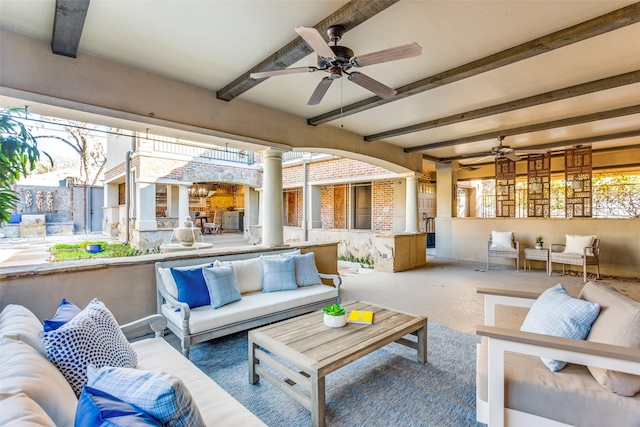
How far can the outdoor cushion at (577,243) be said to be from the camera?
19.7 feet

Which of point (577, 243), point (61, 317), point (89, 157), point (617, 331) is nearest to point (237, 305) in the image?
point (61, 317)

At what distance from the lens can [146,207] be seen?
8367mm

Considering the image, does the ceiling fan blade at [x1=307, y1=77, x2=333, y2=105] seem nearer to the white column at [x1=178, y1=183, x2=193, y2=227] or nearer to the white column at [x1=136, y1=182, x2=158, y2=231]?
the white column at [x1=136, y1=182, x2=158, y2=231]

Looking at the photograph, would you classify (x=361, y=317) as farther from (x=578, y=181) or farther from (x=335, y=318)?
(x=578, y=181)

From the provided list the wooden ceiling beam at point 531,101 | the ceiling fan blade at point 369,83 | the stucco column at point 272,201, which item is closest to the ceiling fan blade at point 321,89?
the ceiling fan blade at point 369,83

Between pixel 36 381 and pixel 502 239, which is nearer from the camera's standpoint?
pixel 36 381

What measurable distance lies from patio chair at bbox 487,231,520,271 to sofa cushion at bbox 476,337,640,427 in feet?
19.2

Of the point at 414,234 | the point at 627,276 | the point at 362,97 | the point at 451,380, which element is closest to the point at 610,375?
the point at 451,380

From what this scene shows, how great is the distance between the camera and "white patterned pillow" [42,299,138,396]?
1395 mm

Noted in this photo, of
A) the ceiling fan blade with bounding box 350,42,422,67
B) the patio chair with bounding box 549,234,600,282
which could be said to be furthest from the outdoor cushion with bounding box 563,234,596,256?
the ceiling fan blade with bounding box 350,42,422,67

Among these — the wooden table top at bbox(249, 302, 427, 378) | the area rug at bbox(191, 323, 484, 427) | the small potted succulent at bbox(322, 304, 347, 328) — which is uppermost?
the small potted succulent at bbox(322, 304, 347, 328)

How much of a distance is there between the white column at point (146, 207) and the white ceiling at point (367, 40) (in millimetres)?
5894

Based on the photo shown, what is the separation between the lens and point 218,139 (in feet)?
13.6

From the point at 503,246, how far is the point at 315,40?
6.86 m
